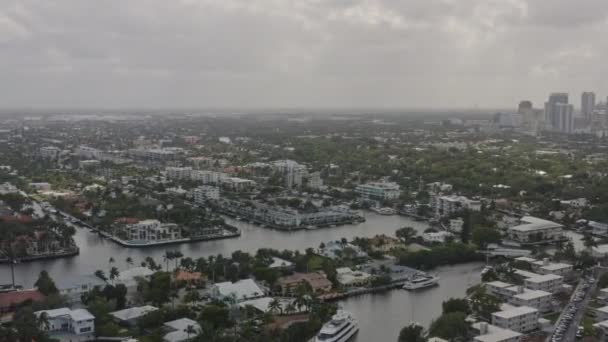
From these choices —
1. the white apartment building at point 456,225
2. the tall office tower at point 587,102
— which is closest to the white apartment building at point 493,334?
the white apartment building at point 456,225

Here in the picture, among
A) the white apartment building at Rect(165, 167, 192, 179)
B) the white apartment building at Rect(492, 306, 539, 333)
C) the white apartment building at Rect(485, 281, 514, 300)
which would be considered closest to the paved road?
the white apartment building at Rect(492, 306, 539, 333)

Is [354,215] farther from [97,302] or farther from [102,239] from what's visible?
[97,302]

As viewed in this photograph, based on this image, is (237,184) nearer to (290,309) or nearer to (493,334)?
(290,309)

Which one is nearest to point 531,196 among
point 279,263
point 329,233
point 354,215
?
point 354,215

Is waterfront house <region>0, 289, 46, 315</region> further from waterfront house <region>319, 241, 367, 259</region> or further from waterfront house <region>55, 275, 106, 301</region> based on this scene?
waterfront house <region>319, 241, 367, 259</region>

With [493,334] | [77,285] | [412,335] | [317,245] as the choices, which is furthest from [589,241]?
[77,285]

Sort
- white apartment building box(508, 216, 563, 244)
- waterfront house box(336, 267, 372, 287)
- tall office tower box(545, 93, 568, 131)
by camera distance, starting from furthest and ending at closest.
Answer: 1. tall office tower box(545, 93, 568, 131)
2. white apartment building box(508, 216, 563, 244)
3. waterfront house box(336, 267, 372, 287)
